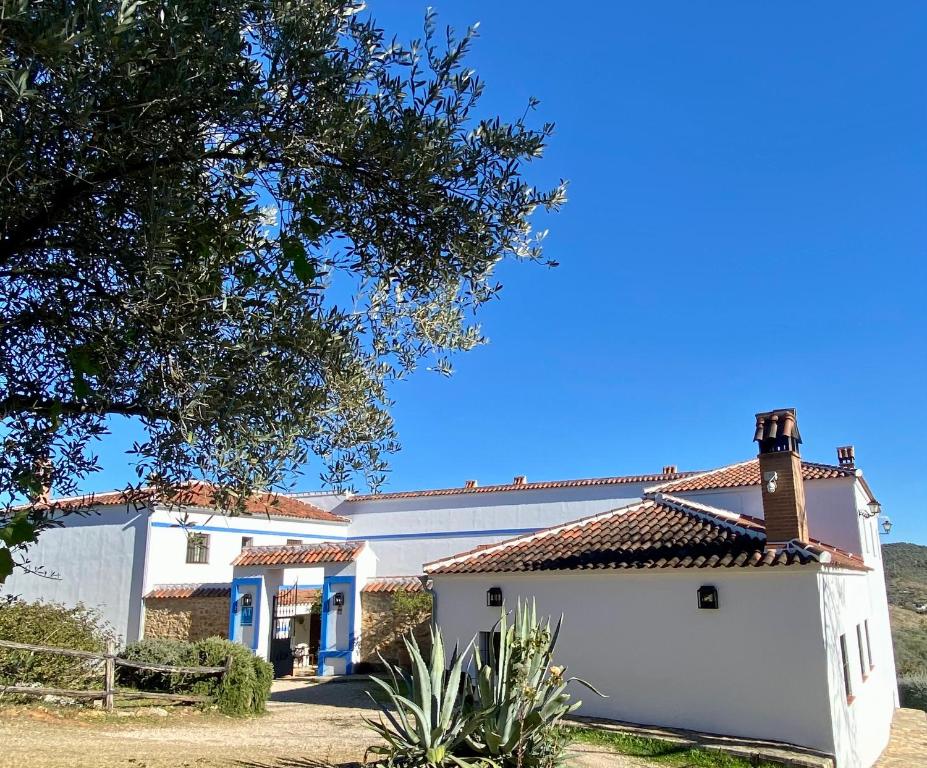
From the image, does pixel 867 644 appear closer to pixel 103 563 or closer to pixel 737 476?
pixel 737 476

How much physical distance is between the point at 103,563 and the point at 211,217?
71.6ft

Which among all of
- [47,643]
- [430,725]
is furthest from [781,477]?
[47,643]

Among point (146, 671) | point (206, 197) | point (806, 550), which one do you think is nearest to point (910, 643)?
point (806, 550)

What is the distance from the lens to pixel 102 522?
79.3 feet

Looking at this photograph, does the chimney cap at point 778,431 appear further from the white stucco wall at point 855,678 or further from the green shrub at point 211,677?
the green shrub at point 211,677

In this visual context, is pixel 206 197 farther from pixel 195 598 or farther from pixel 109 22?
pixel 195 598

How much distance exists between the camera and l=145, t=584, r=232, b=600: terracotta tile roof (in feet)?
70.8

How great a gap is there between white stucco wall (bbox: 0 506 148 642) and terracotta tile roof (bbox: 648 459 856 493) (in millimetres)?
15504

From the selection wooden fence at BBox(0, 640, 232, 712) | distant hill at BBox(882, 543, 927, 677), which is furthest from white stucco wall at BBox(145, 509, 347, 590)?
distant hill at BBox(882, 543, 927, 677)

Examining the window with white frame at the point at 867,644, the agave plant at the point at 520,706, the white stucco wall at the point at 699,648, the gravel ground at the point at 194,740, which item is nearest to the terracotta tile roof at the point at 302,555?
the gravel ground at the point at 194,740

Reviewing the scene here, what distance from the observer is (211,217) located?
211 inches

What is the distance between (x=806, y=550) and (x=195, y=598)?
16717 mm

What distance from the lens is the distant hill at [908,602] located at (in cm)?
3161

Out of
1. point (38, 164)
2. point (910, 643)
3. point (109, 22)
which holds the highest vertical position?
point (109, 22)
